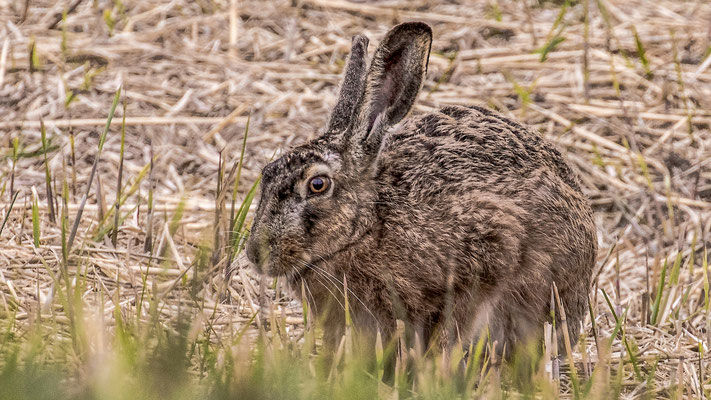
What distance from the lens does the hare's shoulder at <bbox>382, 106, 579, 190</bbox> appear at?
422 cm

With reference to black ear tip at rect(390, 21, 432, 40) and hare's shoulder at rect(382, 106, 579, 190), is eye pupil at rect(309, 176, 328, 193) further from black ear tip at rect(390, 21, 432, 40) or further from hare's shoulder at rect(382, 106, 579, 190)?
black ear tip at rect(390, 21, 432, 40)

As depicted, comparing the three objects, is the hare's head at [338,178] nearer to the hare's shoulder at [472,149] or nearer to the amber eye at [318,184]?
the amber eye at [318,184]

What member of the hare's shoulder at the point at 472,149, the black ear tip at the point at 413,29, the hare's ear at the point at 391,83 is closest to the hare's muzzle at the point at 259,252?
the hare's ear at the point at 391,83

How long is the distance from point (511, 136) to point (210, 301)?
1546 millimetres

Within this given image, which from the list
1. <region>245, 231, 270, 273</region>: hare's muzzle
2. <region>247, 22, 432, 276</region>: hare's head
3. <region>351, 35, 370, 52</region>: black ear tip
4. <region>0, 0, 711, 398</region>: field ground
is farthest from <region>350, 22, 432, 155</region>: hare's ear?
<region>0, 0, 711, 398</region>: field ground

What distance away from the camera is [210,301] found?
14.3 ft

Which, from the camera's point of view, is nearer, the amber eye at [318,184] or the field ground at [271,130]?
the amber eye at [318,184]

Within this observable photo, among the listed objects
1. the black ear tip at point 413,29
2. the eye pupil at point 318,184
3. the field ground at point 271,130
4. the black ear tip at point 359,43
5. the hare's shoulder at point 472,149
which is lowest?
the field ground at point 271,130

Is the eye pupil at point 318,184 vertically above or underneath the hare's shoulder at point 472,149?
underneath

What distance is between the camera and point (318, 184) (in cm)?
400

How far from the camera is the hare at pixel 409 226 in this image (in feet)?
13.1

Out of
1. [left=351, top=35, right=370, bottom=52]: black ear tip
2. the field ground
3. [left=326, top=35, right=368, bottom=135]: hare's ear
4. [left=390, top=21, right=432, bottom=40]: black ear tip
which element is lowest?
the field ground

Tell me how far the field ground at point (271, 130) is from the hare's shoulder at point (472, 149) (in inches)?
29.5

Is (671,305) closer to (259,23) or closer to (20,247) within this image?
(20,247)
